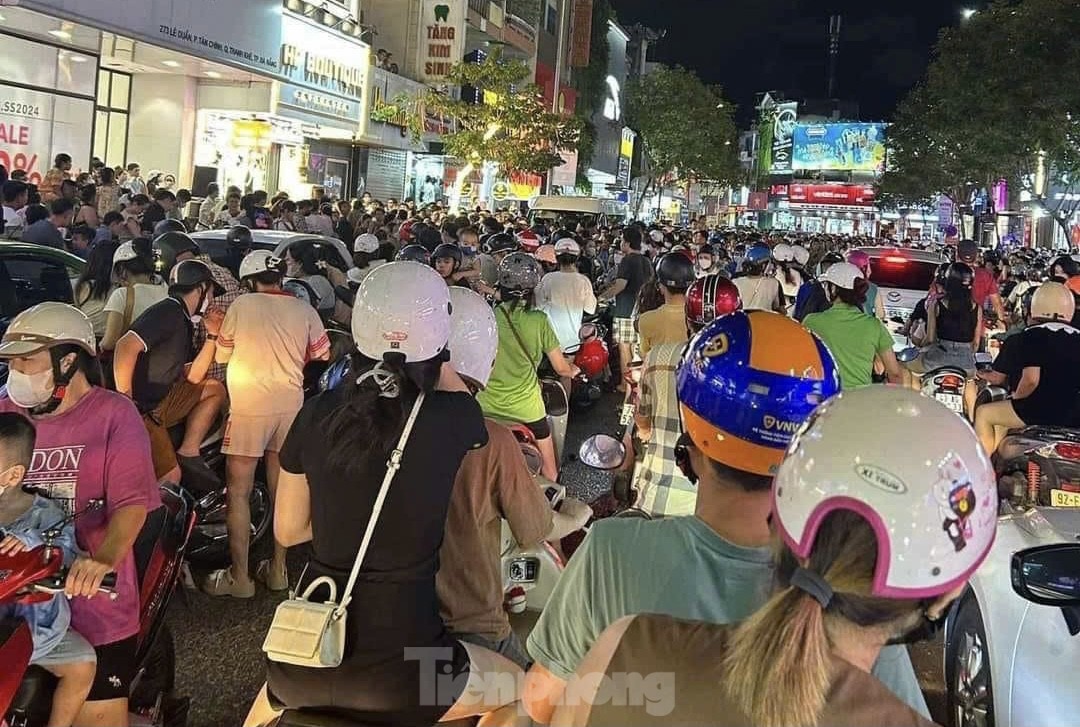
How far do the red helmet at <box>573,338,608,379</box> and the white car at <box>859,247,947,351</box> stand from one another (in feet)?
27.4

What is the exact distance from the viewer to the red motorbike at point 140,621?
10.5 feet

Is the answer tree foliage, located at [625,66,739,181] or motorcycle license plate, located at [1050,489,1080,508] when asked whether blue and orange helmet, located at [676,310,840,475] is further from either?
tree foliage, located at [625,66,739,181]

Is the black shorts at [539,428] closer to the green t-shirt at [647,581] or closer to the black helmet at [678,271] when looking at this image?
the black helmet at [678,271]

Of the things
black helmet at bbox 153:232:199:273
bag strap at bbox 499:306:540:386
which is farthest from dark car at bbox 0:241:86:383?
bag strap at bbox 499:306:540:386

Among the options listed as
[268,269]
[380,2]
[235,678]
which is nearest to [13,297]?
[268,269]

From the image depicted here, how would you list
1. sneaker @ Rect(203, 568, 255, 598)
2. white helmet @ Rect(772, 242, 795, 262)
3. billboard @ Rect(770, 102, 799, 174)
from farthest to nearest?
1. billboard @ Rect(770, 102, 799, 174)
2. white helmet @ Rect(772, 242, 795, 262)
3. sneaker @ Rect(203, 568, 255, 598)

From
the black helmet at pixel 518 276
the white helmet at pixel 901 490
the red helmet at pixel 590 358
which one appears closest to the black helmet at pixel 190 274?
the black helmet at pixel 518 276

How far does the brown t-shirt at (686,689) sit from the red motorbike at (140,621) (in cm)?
198

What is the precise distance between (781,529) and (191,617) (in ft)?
16.5

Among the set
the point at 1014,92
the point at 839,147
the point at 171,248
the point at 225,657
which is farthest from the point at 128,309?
the point at 839,147

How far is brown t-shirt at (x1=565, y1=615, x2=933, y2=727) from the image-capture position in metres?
1.74

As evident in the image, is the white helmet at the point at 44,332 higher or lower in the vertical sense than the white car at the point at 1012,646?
higher

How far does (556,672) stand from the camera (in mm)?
2311

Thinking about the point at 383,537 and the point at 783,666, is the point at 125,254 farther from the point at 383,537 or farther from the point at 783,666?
the point at 783,666
